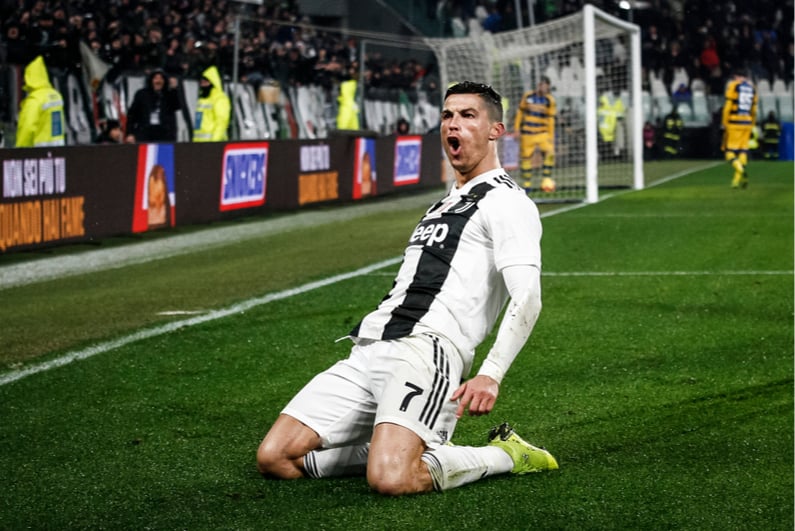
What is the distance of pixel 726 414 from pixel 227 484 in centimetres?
236

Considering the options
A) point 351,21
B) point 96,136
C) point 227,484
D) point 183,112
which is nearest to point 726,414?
point 227,484

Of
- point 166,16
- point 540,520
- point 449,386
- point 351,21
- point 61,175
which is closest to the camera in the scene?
point 540,520

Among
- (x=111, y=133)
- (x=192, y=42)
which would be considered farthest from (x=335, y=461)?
(x=192, y=42)

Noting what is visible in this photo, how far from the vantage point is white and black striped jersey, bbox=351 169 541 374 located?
4703mm

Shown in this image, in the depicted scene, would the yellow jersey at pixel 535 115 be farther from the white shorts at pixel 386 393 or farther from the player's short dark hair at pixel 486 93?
the white shorts at pixel 386 393

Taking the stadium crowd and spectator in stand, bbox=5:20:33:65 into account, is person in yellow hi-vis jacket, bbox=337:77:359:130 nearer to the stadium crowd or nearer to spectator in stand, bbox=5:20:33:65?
the stadium crowd

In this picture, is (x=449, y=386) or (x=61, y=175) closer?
(x=449, y=386)

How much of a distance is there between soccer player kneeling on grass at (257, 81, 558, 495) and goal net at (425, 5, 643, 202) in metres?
15.1

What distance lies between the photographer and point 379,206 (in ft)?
66.3

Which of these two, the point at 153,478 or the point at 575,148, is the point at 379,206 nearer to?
the point at 575,148

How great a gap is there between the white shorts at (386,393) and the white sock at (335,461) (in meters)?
0.03

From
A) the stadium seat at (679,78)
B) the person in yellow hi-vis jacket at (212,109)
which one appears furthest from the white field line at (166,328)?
the stadium seat at (679,78)

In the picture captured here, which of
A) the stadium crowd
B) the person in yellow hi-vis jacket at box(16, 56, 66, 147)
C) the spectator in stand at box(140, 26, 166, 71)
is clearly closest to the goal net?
the stadium crowd

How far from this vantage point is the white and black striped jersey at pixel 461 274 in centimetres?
470
